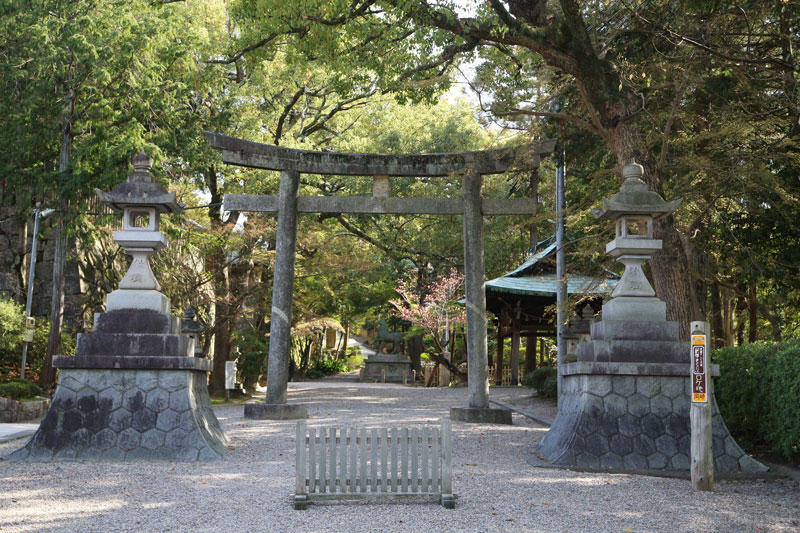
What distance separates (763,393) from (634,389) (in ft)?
5.58

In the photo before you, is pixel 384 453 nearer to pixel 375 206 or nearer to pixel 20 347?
pixel 375 206

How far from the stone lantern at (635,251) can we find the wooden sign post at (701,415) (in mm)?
1524

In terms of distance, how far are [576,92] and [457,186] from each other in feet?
32.3

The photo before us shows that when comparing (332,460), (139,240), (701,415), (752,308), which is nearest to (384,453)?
(332,460)

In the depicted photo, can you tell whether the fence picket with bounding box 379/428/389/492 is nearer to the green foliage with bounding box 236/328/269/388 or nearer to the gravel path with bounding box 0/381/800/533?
the gravel path with bounding box 0/381/800/533

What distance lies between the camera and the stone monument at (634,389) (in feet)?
25.6

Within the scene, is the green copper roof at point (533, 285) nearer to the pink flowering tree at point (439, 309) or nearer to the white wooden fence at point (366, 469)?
the pink flowering tree at point (439, 309)

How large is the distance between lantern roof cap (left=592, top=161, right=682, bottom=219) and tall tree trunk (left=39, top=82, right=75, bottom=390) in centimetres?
1251

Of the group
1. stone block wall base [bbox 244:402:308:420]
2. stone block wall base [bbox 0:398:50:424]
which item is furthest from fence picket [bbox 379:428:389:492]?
stone block wall base [bbox 0:398:50:424]

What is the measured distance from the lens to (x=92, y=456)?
26.5 feet

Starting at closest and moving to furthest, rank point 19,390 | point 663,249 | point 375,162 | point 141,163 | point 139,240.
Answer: point 139,240, point 141,163, point 663,249, point 375,162, point 19,390

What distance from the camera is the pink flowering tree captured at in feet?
78.6

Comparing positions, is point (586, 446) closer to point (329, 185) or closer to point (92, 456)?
point (92, 456)

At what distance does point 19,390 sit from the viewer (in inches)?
580
